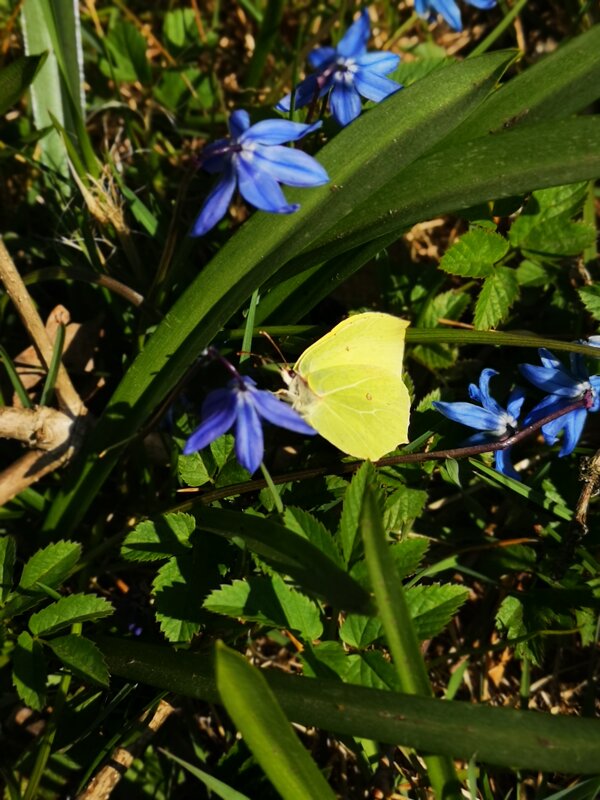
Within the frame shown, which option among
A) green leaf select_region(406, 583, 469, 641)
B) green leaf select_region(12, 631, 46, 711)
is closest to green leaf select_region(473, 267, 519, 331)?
green leaf select_region(406, 583, 469, 641)

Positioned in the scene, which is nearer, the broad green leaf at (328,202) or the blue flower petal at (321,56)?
the broad green leaf at (328,202)

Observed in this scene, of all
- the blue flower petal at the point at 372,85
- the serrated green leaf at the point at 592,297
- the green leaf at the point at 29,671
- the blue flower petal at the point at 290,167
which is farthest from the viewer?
the serrated green leaf at the point at 592,297

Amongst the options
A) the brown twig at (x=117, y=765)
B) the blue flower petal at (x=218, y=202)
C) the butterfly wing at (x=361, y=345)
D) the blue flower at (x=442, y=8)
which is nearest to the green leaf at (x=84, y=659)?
the brown twig at (x=117, y=765)

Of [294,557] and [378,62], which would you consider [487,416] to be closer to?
[294,557]

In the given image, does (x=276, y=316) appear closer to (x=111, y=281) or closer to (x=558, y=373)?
(x=111, y=281)

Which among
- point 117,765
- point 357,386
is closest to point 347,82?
point 357,386

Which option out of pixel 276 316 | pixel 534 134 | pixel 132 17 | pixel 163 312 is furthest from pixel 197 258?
pixel 534 134

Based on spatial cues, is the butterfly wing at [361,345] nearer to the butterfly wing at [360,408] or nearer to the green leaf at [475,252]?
the butterfly wing at [360,408]
